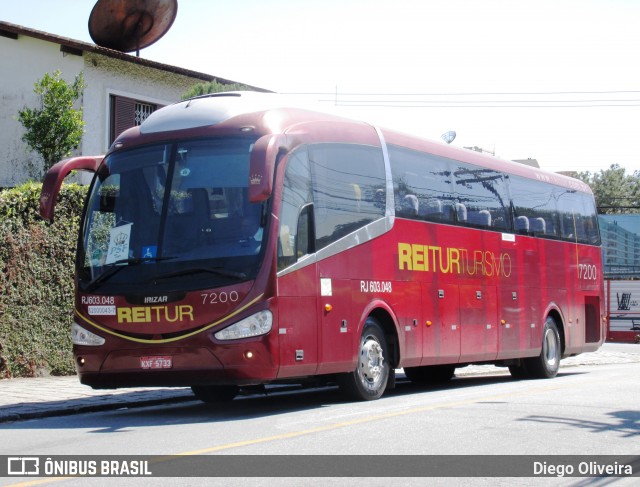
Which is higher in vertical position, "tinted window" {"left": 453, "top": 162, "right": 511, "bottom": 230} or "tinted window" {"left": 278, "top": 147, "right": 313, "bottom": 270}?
"tinted window" {"left": 453, "top": 162, "right": 511, "bottom": 230}

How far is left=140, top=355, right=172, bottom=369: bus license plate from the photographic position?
1137 cm

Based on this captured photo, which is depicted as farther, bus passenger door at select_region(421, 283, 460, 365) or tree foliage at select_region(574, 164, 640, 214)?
tree foliage at select_region(574, 164, 640, 214)

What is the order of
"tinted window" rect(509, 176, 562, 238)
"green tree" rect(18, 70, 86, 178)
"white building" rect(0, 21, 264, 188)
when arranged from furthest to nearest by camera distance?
"white building" rect(0, 21, 264, 188) → "green tree" rect(18, 70, 86, 178) → "tinted window" rect(509, 176, 562, 238)

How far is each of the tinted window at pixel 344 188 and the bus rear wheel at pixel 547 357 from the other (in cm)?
685

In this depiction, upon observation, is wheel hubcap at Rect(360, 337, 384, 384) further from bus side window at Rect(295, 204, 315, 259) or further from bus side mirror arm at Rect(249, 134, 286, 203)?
bus side mirror arm at Rect(249, 134, 286, 203)

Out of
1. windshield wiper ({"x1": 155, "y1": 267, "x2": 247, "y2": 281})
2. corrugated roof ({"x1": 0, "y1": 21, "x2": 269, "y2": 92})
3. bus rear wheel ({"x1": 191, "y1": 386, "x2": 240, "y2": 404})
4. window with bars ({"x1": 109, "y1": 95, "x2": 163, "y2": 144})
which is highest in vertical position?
corrugated roof ({"x1": 0, "y1": 21, "x2": 269, "y2": 92})

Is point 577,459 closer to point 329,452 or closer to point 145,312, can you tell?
point 329,452

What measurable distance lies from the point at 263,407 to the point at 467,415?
10.2ft

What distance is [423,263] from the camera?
1509 cm

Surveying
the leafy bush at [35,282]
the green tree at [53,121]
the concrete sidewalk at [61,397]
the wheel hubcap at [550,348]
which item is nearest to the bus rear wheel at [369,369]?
the concrete sidewalk at [61,397]

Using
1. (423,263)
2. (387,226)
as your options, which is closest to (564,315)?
(423,263)

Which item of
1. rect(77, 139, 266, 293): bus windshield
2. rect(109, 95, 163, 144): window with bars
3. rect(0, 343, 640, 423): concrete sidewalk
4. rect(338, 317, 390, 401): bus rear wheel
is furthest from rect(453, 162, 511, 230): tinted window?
rect(109, 95, 163, 144): window with bars

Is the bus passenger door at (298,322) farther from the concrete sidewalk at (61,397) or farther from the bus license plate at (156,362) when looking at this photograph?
the concrete sidewalk at (61,397)

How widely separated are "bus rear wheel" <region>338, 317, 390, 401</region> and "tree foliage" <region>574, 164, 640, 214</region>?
286ft
